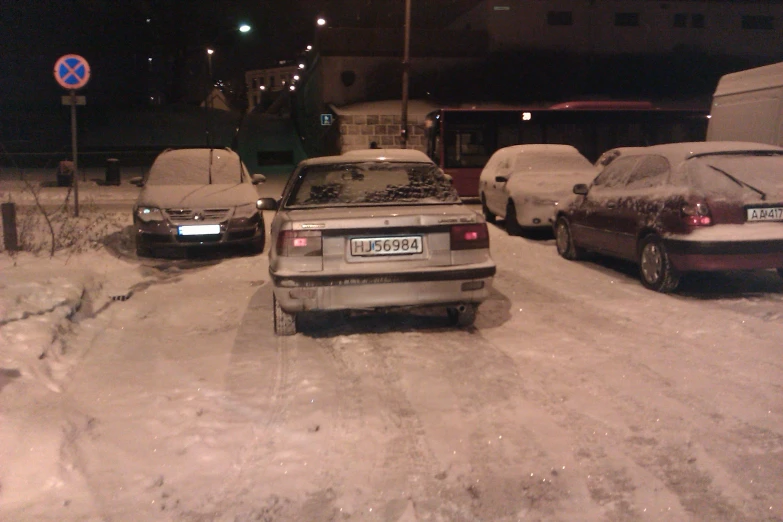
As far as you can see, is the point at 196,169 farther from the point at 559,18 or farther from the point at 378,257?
the point at 559,18

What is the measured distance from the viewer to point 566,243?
1028cm

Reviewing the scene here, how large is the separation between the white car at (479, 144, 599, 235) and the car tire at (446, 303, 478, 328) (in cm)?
589

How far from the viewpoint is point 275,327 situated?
20.8 feet

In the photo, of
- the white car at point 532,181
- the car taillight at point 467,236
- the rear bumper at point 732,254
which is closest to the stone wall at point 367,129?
the white car at point 532,181

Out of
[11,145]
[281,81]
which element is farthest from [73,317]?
[281,81]

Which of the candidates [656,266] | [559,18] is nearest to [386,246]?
[656,266]

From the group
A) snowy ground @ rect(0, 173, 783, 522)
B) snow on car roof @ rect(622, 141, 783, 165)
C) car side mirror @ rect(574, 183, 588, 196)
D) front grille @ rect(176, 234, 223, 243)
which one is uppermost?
snow on car roof @ rect(622, 141, 783, 165)

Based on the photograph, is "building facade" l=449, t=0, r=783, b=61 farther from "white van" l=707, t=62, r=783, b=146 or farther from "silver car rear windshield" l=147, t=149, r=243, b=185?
"silver car rear windshield" l=147, t=149, r=243, b=185

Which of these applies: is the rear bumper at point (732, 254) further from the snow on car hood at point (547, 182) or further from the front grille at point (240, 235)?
the front grille at point (240, 235)

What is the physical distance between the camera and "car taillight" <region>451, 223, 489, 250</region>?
5770mm

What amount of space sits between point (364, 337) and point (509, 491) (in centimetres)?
285

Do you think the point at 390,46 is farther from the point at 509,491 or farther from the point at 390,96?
the point at 509,491

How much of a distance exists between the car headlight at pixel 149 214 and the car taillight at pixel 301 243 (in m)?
5.32

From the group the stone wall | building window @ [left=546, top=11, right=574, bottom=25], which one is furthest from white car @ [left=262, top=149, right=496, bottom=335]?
building window @ [left=546, top=11, right=574, bottom=25]
